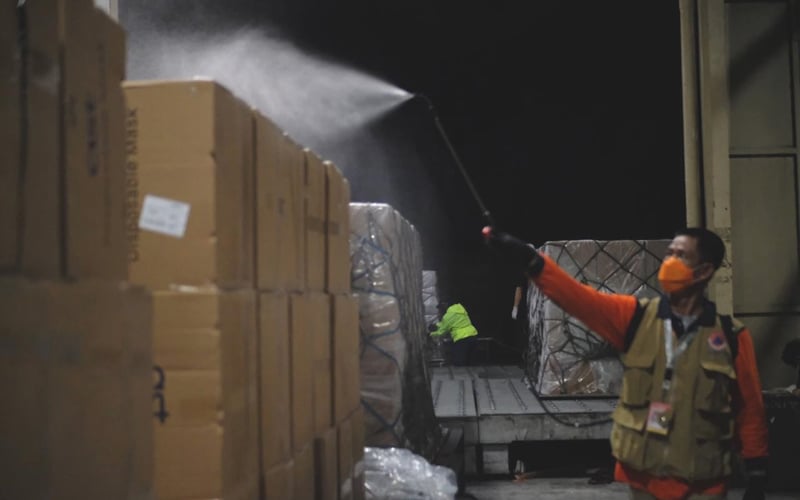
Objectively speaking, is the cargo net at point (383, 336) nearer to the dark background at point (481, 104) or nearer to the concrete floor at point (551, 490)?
the concrete floor at point (551, 490)

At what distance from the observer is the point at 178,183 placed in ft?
7.91

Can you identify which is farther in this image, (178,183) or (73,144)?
(178,183)

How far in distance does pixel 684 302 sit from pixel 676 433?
1.84ft

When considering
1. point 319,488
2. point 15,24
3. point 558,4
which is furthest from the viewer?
point 558,4

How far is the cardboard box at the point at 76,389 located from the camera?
1.25 m

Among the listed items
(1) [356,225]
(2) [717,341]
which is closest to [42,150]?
(2) [717,341]

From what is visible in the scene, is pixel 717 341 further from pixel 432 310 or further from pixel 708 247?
pixel 432 310

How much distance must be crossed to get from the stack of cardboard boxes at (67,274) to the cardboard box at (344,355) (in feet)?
7.13

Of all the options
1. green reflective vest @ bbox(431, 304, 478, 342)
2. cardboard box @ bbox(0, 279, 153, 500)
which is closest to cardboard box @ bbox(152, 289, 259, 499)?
cardboard box @ bbox(0, 279, 153, 500)

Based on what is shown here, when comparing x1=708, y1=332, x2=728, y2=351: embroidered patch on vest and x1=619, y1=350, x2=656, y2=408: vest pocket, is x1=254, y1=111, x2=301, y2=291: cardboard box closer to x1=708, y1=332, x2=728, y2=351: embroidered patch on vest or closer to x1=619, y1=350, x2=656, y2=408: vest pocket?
x1=619, y1=350, x2=656, y2=408: vest pocket

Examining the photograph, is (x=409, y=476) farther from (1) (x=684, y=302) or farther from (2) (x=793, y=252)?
(2) (x=793, y=252)

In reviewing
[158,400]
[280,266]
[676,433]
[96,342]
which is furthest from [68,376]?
[676,433]

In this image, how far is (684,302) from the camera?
352 centimetres

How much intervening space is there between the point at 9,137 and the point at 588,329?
744 centimetres
